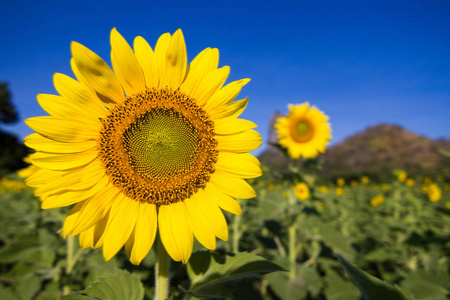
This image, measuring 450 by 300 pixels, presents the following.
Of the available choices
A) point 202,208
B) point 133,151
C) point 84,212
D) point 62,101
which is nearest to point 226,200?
point 202,208

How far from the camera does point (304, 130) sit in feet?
16.8

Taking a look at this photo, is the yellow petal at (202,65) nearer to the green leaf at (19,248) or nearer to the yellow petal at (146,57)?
the yellow petal at (146,57)

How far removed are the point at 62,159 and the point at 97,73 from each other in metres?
0.45

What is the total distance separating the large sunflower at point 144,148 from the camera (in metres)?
1.37

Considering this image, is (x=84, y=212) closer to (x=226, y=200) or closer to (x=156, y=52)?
(x=226, y=200)

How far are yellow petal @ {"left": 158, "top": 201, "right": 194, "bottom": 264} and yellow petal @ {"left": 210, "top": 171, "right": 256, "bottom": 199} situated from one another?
Answer: 221mm

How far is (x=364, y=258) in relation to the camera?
5.45 meters

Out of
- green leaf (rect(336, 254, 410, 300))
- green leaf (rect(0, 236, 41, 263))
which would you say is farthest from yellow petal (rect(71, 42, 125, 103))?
green leaf (rect(0, 236, 41, 263))

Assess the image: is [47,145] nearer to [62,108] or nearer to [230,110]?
[62,108]

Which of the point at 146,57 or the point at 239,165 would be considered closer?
the point at 146,57

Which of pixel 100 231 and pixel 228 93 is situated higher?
pixel 228 93

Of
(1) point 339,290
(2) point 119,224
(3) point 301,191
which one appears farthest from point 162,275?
(3) point 301,191

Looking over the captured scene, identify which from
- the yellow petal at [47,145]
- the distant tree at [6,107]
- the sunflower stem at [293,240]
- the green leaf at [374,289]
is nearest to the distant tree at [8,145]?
the distant tree at [6,107]

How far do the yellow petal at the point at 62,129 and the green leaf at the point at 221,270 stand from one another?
0.85 meters
